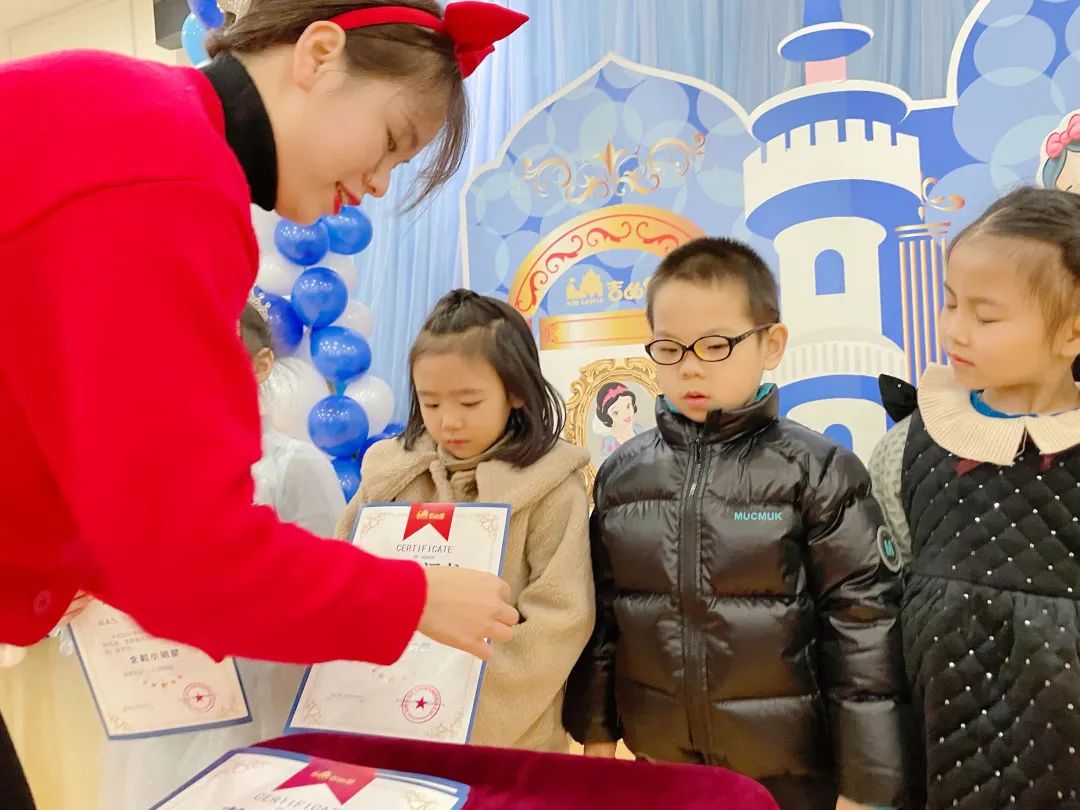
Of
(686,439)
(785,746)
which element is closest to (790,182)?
(686,439)

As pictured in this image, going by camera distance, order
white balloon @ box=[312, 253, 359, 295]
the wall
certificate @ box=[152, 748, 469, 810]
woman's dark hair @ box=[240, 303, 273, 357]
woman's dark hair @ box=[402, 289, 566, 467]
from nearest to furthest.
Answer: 1. certificate @ box=[152, 748, 469, 810]
2. woman's dark hair @ box=[402, 289, 566, 467]
3. woman's dark hair @ box=[240, 303, 273, 357]
4. white balloon @ box=[312, 253, 359, 295]
5. the wall

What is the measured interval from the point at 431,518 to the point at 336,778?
43 cm

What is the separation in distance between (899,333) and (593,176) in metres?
1.15

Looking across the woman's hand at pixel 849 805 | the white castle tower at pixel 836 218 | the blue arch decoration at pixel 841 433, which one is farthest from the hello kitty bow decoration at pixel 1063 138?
the woman's hand at pixel 849 805

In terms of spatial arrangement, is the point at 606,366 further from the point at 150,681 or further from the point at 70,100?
the point at 70,100

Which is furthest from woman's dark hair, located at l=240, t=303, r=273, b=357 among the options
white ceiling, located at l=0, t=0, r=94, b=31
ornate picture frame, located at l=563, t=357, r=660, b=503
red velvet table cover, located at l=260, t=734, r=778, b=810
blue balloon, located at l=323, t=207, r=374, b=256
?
white ceiling, located at l=0, t=0, r=94, b=31

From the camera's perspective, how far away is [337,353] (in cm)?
292

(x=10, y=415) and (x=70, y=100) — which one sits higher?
(x=70, y=100)

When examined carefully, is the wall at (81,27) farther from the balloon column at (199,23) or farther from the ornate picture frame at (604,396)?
the ornate picture frame at (604,396)

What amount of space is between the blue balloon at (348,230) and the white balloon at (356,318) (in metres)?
0.21

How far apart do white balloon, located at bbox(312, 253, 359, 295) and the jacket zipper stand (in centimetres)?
200

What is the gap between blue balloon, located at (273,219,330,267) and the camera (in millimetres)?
2920

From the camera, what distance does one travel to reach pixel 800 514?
1.38m

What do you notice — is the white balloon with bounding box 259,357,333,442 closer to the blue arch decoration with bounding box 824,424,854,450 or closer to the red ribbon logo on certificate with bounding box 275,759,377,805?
the blue arch decoration with bounding box 824,424,854,450
